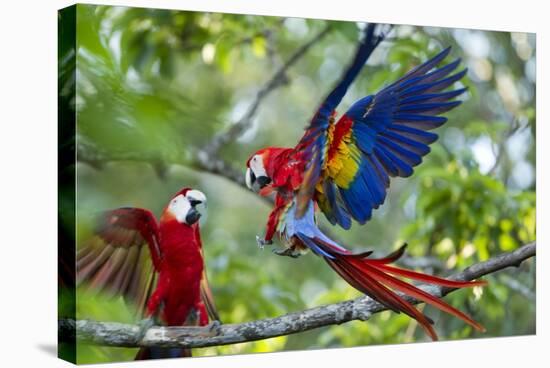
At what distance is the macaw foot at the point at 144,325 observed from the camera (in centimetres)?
369

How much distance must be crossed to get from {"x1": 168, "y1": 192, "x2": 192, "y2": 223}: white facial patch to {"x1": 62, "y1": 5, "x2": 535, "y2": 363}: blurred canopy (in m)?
0.06

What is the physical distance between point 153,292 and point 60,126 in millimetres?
817

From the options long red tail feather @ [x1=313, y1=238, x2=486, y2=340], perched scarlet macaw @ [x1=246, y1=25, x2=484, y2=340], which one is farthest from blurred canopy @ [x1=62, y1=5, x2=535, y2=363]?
long red tail feather @ [x1=313, y1=238, x2=486, y2=340]

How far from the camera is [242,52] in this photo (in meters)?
4.25

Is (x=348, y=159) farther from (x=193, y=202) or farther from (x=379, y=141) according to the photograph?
(x=193, y=202)

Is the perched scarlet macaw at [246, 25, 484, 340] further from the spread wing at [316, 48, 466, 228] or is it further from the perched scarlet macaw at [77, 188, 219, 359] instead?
the perched scarlet macaw at [77, 188, 219, 359]

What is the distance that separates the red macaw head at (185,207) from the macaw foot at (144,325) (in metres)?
0.45

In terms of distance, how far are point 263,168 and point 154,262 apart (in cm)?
69

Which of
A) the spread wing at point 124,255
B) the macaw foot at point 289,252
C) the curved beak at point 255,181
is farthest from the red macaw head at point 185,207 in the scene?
the macaw foot at point 289,252

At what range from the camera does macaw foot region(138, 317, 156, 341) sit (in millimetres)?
3688

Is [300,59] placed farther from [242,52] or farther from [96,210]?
[96,210]

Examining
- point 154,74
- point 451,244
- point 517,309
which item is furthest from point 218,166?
point 517,309

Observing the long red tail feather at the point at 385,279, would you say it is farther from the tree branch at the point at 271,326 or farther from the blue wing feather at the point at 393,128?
the blue wing feather at the point at 393,128

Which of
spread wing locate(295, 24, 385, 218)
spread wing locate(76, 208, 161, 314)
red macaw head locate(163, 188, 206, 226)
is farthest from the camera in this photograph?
spread wing locate(295, 24, 385, 218)
